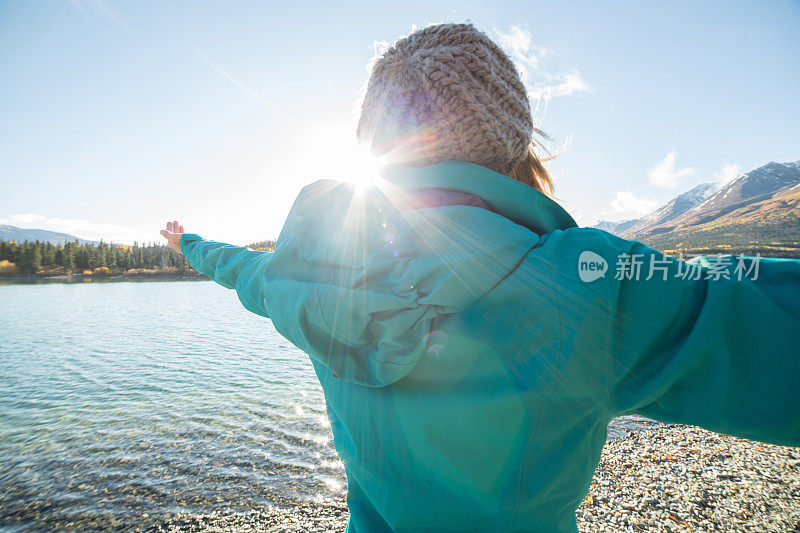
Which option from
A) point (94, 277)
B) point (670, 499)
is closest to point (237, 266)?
point (670, 499)

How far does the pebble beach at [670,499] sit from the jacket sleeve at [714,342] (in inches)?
255

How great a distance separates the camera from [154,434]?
345 inches

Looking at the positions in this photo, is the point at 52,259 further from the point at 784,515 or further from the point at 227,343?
the point at 784,515

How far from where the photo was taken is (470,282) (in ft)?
2.56

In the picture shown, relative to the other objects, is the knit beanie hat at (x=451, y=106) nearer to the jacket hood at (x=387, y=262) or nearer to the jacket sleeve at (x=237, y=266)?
the jacket hood at (x=387, y=262)

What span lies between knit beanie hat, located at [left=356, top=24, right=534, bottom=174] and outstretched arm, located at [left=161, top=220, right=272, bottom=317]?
2.16ft

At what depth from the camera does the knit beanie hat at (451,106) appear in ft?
3.53

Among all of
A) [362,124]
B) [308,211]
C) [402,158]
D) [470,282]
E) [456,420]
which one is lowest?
[456,420]

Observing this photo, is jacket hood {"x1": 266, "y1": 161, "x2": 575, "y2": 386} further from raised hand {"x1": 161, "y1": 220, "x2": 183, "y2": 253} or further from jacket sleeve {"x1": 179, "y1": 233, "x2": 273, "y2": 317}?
raised hand {"x1": 161, "y1": 220, "x2": 183, "y2": 253}

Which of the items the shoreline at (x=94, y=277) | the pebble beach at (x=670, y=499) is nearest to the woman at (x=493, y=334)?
the pebble beach at (x=670, y=499)

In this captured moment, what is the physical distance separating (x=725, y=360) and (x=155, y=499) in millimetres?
8648

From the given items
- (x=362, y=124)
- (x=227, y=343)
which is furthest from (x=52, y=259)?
(x=362, y=124)

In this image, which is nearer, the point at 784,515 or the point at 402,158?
the point at 402,158

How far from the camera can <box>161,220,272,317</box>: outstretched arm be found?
142 cm
